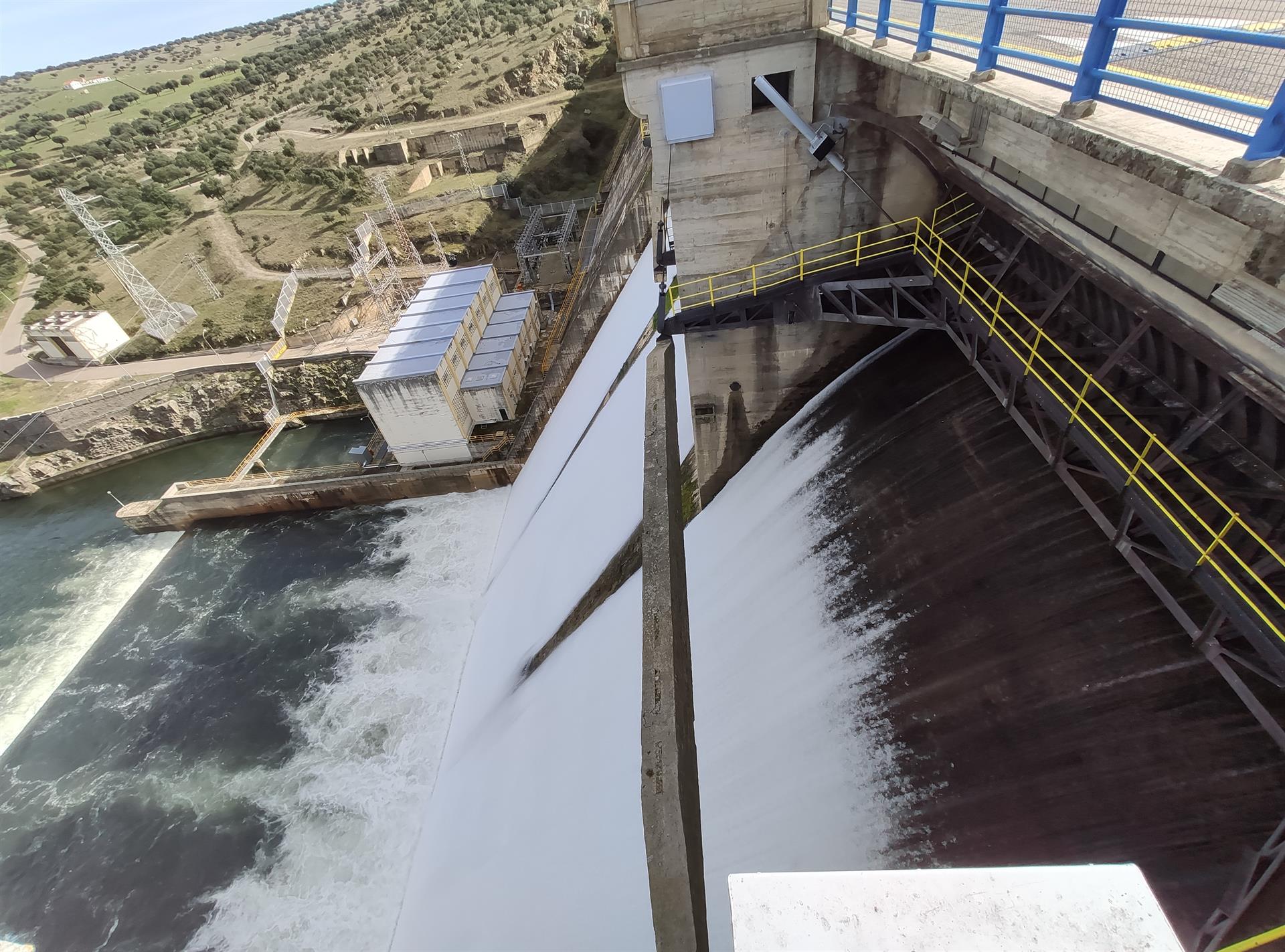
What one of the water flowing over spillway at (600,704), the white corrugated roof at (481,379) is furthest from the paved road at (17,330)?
the white corrugated roof at (481,379)

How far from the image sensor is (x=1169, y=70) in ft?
13.7

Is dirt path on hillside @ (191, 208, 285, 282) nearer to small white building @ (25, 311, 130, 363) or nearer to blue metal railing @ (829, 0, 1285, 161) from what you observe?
small white building @ (25, 311, 130, 363)

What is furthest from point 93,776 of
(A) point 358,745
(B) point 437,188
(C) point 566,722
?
(B) point 437,188

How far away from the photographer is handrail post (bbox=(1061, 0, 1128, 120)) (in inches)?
147

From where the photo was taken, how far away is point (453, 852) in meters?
10.7

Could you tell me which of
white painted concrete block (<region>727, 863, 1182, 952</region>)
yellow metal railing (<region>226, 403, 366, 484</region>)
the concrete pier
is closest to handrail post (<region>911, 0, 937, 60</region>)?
the concrete pier

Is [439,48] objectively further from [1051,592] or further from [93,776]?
[1051,592]

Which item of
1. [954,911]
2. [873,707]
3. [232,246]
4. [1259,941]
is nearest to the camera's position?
[954,911]

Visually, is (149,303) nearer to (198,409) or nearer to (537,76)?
(198,409)

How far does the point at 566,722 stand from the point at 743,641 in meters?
3.63

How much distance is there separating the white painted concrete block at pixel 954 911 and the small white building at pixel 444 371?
18553mm

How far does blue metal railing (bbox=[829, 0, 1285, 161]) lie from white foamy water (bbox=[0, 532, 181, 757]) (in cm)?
2572

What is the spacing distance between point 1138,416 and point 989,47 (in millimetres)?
3615

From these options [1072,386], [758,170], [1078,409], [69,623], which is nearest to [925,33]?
[758,170]
